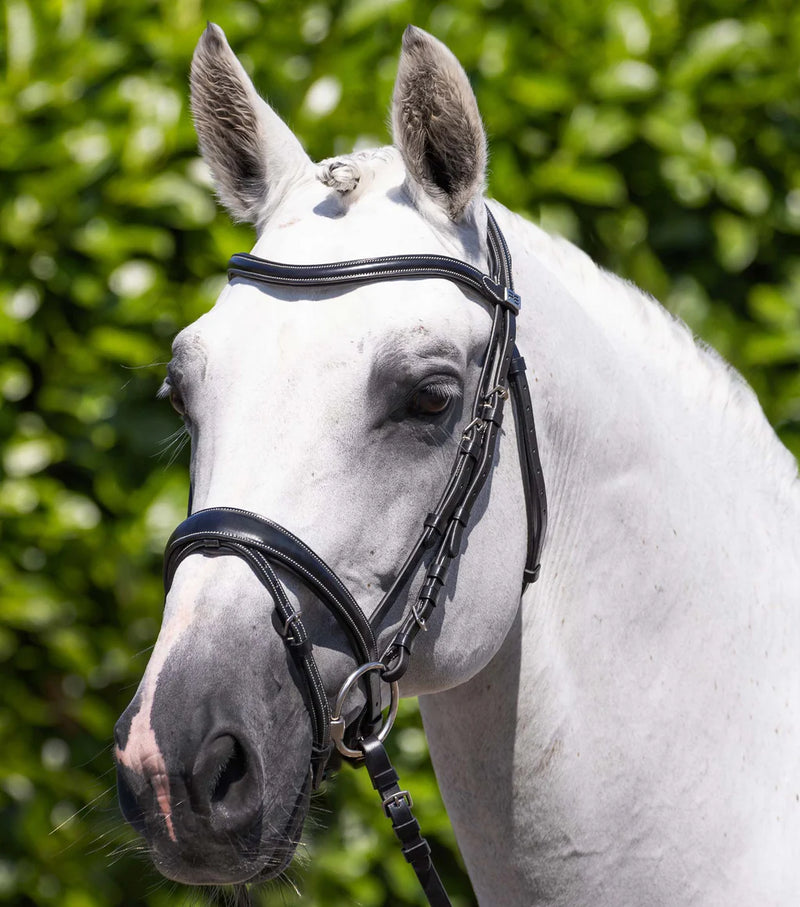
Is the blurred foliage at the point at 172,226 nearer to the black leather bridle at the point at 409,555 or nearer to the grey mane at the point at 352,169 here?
the grey mane at the point at 352,169

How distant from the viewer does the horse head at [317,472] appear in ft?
4.73

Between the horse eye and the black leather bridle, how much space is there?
7cm

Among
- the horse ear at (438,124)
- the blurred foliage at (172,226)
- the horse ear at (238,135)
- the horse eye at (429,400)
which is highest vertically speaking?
the horse ear at (438,124)

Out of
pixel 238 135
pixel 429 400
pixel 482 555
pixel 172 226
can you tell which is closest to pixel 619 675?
pixel 482 555

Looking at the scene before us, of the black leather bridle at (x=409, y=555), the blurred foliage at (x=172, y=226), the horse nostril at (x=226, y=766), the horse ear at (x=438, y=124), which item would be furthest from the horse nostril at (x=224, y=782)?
the blurred foliage at (x=172, y=226)

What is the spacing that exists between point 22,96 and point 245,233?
0.80 m

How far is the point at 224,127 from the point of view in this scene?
1971mm

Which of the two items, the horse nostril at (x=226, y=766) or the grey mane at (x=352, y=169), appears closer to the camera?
the horse nostril at (x=226, y=766)

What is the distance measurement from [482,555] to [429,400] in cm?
28

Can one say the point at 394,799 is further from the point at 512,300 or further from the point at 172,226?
the point at 172,226

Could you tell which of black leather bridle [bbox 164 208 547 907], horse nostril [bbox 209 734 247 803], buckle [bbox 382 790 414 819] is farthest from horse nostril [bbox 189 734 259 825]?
buckle [bbox 382 790 414 819]

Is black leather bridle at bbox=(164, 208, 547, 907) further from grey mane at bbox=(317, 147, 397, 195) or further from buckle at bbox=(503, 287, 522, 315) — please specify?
grey mane at bbox=(317, 147, 397, 195)

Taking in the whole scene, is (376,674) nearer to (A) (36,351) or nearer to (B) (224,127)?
(B) (224,127)

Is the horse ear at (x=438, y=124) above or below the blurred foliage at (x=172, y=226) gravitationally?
above
